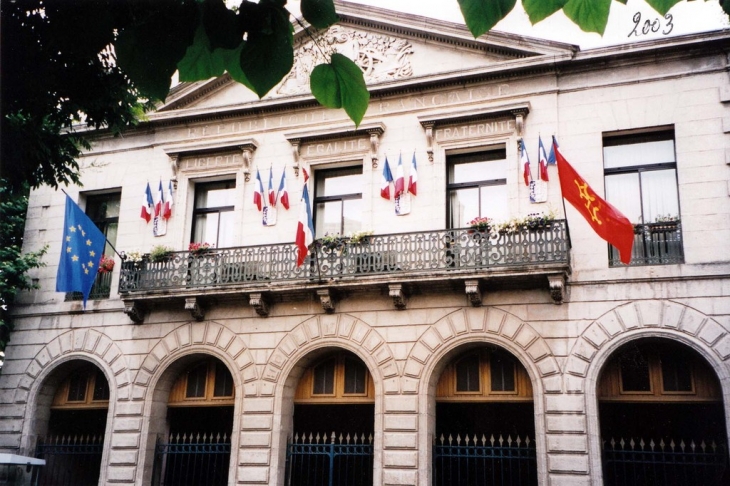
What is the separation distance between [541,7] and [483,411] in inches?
645

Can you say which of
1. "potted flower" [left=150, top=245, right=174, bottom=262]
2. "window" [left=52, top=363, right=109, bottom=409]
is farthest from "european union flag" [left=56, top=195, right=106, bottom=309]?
"window" [left=52, top=363, right=109, bottom=409]

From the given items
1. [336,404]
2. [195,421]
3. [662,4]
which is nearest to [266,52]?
[662,4]

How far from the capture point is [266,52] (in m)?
2.48

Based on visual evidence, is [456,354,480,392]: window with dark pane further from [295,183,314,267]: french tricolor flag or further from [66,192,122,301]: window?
[66,192,122,301]: window

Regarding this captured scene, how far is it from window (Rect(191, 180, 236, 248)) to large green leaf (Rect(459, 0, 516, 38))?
1743cm

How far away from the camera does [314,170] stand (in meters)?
19.3

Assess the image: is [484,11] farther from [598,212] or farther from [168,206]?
[168,206]

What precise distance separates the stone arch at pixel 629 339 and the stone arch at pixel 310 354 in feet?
13.4

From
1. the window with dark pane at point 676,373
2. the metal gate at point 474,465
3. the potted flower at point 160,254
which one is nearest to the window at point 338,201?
the potted flower at point 160,254

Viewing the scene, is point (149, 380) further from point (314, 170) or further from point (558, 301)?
point (558, 301)

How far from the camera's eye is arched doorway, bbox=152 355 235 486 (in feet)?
60.0

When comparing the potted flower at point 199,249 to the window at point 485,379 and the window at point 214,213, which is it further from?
the window at point 485,379

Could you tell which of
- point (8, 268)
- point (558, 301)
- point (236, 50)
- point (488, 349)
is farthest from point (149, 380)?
point (236, 50)

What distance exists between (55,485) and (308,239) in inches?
378
